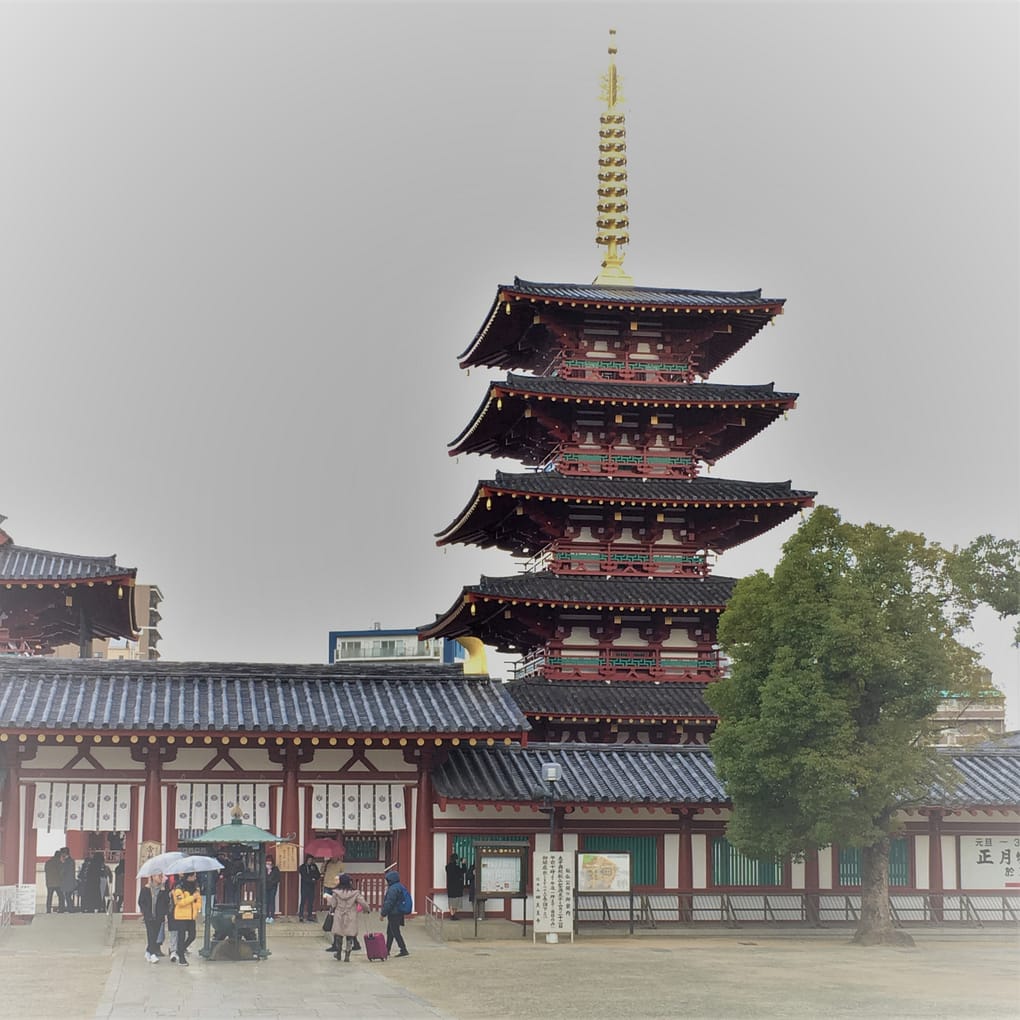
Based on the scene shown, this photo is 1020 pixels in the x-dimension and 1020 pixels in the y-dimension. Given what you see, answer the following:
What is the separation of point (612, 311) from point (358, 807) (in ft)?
65.0

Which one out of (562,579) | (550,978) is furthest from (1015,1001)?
(562,579)

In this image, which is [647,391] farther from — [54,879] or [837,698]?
[54,879]

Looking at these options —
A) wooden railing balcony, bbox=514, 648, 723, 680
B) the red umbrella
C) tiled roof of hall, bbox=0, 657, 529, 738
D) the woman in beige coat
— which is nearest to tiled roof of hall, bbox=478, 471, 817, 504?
wooden railing balcony, bbox=514, 648, 723, 680

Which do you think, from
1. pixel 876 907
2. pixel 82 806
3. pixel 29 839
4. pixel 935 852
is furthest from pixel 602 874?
pixel 29 839

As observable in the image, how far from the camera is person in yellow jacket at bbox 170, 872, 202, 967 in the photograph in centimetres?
2780

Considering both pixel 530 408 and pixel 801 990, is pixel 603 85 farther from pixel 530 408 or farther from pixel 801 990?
pixel 801 990

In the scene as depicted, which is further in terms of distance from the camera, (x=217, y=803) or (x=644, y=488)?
(x=644, y=488)

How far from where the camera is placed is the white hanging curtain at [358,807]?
36219mm

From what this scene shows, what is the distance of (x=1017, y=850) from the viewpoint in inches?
1590

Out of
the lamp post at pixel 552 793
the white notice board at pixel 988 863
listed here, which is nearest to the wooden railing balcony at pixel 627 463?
the lamp post at pixel 552 793

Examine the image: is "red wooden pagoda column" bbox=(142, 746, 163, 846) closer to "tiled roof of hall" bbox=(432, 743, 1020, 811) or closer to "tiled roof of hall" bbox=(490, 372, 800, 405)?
"tiled roof of hall" bbox=(432, 743, 1020, 811)

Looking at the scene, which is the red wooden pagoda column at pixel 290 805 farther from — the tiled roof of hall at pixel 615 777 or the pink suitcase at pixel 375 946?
the pink suitcase at pixel 375 946

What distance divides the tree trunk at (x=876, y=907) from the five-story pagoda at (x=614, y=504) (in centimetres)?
1057

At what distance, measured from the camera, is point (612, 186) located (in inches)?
2210
